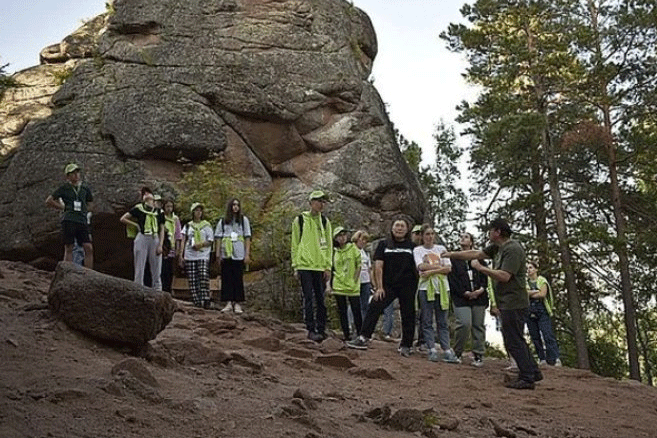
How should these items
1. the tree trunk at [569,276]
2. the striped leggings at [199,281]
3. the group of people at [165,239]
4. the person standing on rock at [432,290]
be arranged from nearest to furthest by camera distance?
the person standing on rock at [432,290], the group of people at [165,239], the striped leggings at [199,281], the tree trunk at [569,276]

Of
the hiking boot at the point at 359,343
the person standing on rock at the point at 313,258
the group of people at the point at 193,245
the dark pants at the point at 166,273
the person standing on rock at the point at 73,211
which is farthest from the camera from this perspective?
the dark pants at the point at 166,273

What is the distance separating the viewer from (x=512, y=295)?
858 centimetres

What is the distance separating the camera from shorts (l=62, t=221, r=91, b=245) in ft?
36.5

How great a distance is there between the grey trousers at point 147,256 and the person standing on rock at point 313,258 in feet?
8.63

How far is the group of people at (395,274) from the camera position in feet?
28.5

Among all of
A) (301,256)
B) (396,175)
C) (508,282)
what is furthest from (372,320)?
(396,175)

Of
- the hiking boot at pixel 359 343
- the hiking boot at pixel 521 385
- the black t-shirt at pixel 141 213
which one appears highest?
the black t-shirt at pixel 141 213

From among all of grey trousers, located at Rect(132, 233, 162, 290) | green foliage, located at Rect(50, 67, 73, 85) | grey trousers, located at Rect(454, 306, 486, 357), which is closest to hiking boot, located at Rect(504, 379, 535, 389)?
grey trousers, located at Rect(454, 306, 486, 357)

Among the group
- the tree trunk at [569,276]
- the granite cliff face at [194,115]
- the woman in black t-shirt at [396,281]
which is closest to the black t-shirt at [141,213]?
the woman in black t-shirt at [396,281]

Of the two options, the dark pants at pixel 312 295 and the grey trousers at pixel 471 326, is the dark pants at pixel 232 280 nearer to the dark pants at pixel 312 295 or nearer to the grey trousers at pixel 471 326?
the dark pants at pixel 312 295

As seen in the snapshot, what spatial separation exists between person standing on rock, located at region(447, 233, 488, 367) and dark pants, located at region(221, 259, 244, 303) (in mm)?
3494

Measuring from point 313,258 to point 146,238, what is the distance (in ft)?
9.87

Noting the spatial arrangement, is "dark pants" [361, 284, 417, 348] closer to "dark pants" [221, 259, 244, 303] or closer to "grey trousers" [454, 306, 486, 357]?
"grey trousers" [454, 306, 486, 357]

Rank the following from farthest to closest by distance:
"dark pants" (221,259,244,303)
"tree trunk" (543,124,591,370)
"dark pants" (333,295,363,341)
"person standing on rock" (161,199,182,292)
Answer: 1. "tree trunk" (543,124,591,370)
2. "person standing on rock" (161,199,182,292)
3. "dark pants" (221,259,244,303)
4. "dark pants" (333,295,363,341)
